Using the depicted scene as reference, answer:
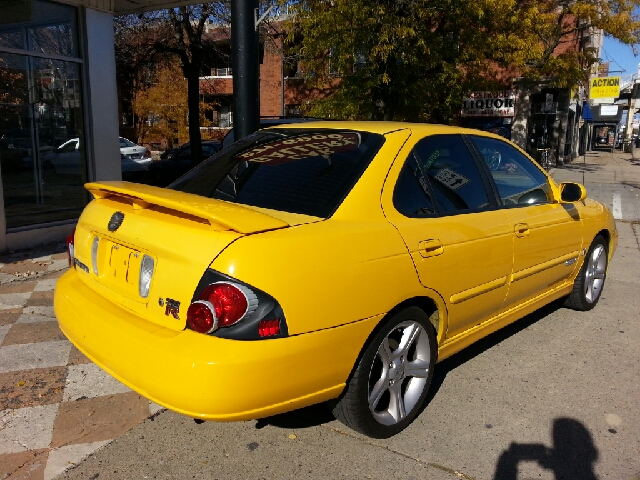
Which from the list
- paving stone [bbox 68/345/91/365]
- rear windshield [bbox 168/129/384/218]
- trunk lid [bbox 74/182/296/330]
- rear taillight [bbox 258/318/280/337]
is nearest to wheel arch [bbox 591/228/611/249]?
rear windshield [bbox 168/129/384/218]

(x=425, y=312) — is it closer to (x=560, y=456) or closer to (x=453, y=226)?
(x=453, y=226)

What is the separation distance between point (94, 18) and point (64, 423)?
263 inches

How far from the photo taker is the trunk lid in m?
2.28

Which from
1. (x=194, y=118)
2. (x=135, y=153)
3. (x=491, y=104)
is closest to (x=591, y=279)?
(x=194, y=118)

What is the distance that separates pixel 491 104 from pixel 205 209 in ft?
69.2

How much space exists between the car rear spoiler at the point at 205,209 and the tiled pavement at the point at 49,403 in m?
1.24

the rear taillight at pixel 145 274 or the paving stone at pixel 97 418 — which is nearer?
the rear taillight at pixel 145 274

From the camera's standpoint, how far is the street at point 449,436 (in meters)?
2.63

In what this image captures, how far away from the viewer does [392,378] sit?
285 centimetres

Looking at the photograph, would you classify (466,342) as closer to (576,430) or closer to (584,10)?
(576,430)

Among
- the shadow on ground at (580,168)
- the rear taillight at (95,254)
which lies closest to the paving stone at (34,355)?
the rear taillight at (95,254)

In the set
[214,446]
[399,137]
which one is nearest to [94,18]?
[399,137]

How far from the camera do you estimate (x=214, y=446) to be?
9.21 ft

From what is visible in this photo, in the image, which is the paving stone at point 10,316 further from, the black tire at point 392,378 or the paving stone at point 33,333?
the black tire at point 392,378
